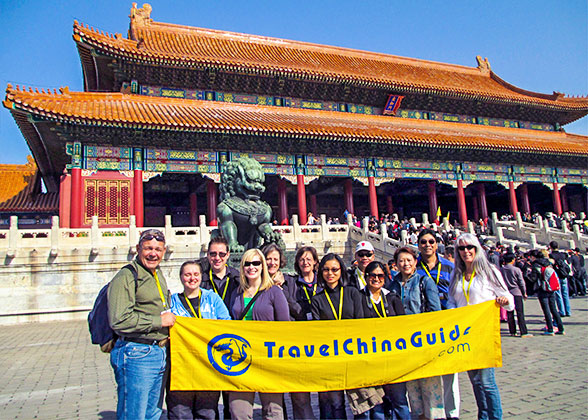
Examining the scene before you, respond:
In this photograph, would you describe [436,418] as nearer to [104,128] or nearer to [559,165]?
[104,128]

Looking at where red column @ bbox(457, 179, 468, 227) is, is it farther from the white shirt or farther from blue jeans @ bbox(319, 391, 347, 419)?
blue jeans @ bbox(319, 391, 347, 419)

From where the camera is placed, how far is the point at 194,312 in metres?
3.07

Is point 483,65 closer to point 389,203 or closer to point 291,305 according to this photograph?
point 389,203

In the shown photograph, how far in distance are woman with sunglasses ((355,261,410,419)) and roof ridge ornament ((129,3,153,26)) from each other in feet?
65.6

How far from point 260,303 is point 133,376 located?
1.00 m

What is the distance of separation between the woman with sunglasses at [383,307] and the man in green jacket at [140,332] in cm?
157

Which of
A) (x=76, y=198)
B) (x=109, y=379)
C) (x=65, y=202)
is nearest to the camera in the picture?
(x=109, y=379)

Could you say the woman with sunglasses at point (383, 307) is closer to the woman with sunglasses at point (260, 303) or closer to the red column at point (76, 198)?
the woman with sunglasses at point (260, 303)

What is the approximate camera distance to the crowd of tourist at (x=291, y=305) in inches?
106

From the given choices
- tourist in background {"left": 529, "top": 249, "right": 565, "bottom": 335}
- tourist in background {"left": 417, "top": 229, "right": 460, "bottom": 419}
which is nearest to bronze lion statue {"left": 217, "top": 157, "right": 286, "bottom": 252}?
tourist in background {"left": 417, "top": 229, "right": 460, "bottom": 419}

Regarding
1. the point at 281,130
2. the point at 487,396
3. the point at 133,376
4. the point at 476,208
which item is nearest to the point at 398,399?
the point at 487,396

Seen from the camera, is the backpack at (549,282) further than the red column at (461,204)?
No

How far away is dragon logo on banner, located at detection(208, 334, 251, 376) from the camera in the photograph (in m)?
3.12

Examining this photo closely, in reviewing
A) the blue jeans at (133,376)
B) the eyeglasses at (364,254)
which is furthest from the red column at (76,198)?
the blue jeans at (133,376)
